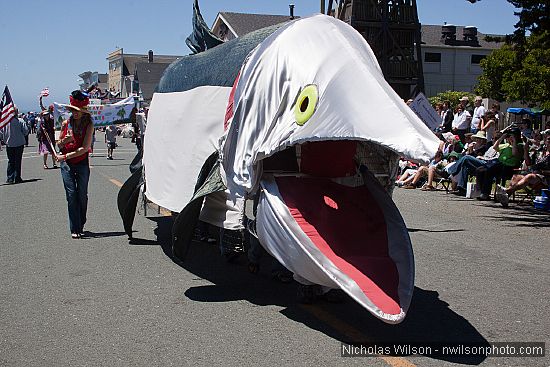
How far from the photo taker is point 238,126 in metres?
6.43

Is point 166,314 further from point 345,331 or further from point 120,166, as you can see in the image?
point 120,166

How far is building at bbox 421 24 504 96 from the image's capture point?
56031mm

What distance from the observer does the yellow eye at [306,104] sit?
18.1ft

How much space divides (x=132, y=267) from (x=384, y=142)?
4.25 meters

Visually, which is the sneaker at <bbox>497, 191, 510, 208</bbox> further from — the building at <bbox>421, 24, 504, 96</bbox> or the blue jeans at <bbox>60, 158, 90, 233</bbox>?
the building at <bbox>421, 24, 504, 96</bbox>

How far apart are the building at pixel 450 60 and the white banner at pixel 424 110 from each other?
42.1 m

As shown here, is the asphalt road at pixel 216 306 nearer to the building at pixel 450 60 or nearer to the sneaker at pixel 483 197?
the sneaker at pixel 483 197

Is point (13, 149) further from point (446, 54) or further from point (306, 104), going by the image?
point (446, 54)

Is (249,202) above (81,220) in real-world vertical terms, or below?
above

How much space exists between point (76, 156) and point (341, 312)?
510 centimetres

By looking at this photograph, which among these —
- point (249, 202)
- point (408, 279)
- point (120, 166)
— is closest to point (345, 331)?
point (408, 279)

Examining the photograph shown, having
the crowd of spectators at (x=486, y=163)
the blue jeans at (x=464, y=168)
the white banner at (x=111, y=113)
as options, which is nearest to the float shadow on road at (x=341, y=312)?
the crowd of spectators at (x=486, y=163)

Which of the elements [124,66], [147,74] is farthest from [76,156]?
[124,66]

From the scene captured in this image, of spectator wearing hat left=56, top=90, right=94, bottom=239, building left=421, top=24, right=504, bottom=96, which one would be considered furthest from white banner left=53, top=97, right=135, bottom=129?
building left=421, top=24, right=504, bottom=96
